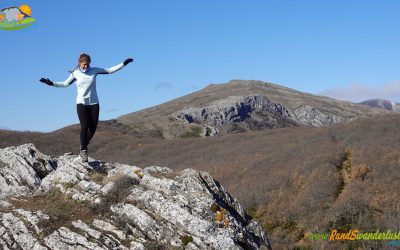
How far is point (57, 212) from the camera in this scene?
11.8 m

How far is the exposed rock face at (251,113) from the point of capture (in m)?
166

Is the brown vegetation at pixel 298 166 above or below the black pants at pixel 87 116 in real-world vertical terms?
below

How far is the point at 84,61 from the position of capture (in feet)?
45.4

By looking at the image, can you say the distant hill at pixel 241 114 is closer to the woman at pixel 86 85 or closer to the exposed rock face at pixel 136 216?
the woman at pixel 86 85

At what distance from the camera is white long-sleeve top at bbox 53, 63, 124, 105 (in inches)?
543

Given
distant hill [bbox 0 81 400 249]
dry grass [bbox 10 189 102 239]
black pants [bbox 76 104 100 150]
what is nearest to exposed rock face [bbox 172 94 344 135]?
distant hill [bbox 0 81 400 249]

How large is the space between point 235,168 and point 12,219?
44.3 m

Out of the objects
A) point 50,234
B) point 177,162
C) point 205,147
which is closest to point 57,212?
point 50,234

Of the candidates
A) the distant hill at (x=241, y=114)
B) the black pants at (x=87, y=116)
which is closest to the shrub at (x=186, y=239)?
the black pants at (x=87, y=116)

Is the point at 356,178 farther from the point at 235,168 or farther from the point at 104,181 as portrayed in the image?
the point at 104,181

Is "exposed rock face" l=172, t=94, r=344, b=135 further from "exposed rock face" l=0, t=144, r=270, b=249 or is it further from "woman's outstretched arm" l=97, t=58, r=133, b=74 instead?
"exposed rock face" l=0, t=144, r=270, b=249

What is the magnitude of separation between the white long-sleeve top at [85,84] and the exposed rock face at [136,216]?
2.34 m

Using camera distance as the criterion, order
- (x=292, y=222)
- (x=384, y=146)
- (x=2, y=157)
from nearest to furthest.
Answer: (x=2, y=157), (x=292, y=222), (x=384, y=146)

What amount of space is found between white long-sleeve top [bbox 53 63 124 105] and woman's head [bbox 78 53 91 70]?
147 mm
